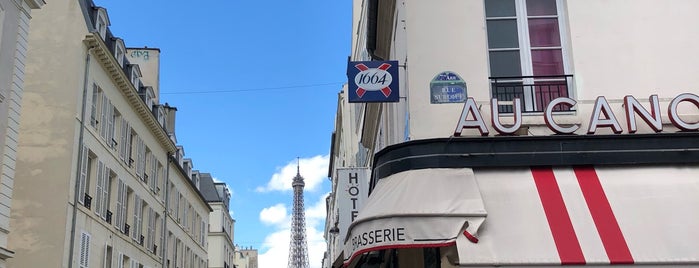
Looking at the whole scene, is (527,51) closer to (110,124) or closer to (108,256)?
(110,124)

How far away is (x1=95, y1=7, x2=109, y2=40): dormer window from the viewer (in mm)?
23462

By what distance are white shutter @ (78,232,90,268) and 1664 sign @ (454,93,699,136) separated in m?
15.9

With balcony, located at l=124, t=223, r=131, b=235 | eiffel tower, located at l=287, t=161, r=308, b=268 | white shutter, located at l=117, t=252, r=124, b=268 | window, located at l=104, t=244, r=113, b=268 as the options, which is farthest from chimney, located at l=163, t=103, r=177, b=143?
eiffel tower, located at l=287, t=161, r=308, b=268

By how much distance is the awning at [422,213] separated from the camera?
7.40m

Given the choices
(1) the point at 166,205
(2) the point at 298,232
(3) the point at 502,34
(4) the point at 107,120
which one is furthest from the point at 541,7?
(2) the point at 298,232

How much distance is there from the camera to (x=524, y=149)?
8352 millimetres

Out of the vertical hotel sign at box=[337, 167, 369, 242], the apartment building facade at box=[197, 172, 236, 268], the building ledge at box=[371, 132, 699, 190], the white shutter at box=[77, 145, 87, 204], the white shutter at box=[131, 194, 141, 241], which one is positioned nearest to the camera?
the building ledge at box=[371, 132, 699, 190]

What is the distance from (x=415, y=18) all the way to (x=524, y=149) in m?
2.27

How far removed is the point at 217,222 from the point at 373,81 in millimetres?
47295

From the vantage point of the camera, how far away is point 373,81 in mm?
10461

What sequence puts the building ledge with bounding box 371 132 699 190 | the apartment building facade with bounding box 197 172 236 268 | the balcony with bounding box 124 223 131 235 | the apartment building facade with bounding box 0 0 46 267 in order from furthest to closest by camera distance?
the apartment building facade with bounding box 197 172 236 268 → the balcony with bounding box 124 223 131 235 → the apartment building facade with bounding box 0 0 46 267 → the building ledge with bounding box 371 132 699 190

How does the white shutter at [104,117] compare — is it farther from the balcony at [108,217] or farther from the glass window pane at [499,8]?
the glass window pane at [499,8]

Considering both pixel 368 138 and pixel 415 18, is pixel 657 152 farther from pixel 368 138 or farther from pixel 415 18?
pixel 368 138

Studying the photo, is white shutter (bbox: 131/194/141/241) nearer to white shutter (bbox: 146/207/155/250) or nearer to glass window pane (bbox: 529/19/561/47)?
white shutter (bbox: 146/207/155/250)
